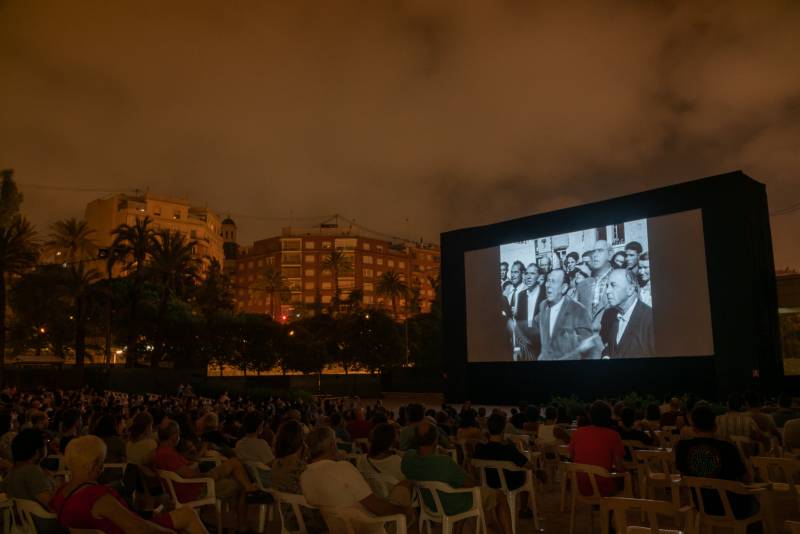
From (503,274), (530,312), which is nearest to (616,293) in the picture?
(530,312)

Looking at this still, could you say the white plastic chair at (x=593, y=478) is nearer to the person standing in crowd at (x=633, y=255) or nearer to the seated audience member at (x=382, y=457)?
the seated audience member at (x=382, y=457)

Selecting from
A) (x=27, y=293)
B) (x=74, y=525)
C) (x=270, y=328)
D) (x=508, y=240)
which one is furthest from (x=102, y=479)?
(x=27, y=293)

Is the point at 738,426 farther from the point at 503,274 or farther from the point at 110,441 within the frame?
the point at 503,274

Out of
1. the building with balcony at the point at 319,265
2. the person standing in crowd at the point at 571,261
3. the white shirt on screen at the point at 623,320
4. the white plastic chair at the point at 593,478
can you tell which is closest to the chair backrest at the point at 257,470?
the white plastic chair at the point at 593,478

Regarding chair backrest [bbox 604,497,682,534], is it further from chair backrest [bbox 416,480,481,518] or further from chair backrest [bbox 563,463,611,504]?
chair backrest [bbox 416,480,481,518]

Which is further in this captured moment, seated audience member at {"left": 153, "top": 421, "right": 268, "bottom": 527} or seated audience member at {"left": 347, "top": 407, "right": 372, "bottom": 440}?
seated audience member at {"left": 347, "top": 407, "right": 372, "bottom": 440}

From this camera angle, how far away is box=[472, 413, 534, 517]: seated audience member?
4.88 meters

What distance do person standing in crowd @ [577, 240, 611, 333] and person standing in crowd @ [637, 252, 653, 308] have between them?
36.1 inches

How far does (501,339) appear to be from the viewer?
925 inches

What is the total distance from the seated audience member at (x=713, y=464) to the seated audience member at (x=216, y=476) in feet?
10.0

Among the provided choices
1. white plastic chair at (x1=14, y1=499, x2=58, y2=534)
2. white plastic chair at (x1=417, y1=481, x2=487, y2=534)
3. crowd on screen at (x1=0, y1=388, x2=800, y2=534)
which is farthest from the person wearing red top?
white plastic chair at (x1=14, y1=499, x2=58, y2=534)

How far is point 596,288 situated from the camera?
19.3 m

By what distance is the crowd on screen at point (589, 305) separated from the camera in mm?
19141

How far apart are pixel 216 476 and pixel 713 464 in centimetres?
354
